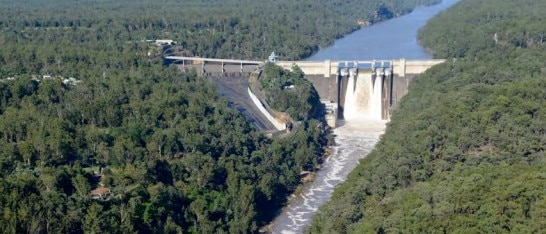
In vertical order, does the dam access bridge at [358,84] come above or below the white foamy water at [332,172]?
above

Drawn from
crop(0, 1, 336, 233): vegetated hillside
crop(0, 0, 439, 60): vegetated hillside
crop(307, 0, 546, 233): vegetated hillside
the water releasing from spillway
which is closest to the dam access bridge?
the water releasing from spillway

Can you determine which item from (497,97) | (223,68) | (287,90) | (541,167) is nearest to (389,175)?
(541,167)

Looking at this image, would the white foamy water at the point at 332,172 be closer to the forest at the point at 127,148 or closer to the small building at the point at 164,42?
the forest at the point at 127,148

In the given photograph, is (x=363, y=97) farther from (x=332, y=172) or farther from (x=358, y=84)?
(x=332, y=172)

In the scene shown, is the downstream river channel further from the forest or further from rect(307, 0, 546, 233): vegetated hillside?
rect(307, 0, 546, 233): vegetated hillside

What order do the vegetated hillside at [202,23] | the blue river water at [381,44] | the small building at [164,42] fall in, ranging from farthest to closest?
the vegetated hillside at [202,23]
the blue river water at [381,44]
the small building at [164,42]

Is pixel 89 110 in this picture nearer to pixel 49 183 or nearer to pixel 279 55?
pixel 49 183

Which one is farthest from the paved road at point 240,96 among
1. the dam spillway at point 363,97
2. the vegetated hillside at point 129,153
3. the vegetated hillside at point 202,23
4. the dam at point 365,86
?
the vegetated hillside at point 202,23
